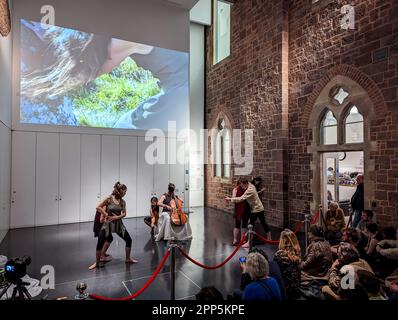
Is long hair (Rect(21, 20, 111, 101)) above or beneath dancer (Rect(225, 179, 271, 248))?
above

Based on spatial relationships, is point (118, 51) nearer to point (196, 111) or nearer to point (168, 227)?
point (196, 111)

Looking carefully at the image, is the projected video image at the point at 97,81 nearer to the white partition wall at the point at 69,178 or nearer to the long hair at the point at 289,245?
the white partition wall at the point at 69,178

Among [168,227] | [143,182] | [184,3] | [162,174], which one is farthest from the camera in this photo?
[184,3]

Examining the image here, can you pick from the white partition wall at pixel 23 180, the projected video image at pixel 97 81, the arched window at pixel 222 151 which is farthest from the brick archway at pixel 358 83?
the white partition wall at pixel 23 180

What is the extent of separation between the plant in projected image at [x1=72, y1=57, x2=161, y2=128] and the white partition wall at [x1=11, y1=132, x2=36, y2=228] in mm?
1601

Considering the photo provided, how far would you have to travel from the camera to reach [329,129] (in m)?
6.26

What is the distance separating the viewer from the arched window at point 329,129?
6.14 m

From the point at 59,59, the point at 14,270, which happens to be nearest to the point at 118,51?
the point at 59,59

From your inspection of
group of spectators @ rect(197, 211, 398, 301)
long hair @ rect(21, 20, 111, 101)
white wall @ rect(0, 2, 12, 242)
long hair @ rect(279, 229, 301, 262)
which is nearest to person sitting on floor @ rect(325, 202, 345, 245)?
group of spectators @ rect(197, 211, 398, 301)

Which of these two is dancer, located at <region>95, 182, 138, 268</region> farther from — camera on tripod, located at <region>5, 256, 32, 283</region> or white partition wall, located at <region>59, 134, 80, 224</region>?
white partition wall, located at <region>59, 134, 80, 224</region>

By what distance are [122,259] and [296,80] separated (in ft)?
20.5

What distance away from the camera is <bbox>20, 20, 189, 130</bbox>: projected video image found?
23.8ft

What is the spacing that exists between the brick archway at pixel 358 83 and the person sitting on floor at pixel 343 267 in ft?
11.2

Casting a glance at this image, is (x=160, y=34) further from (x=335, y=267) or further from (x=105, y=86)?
(x=335, y=267)
